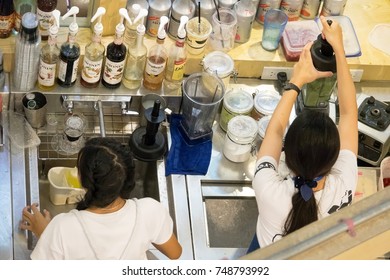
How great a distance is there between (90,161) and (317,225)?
3.45ft

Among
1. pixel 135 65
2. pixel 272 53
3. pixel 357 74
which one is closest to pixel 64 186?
pixel 135 65

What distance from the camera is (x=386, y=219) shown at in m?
0.93

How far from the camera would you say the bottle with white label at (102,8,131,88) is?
8.09 feet

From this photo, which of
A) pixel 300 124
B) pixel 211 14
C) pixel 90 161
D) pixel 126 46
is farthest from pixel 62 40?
pixel 300 124

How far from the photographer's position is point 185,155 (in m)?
2.62

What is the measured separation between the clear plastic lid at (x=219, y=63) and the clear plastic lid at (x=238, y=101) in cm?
8

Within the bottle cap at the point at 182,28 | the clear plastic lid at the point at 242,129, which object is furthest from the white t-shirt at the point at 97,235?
the bottle cap at the point at 182,28

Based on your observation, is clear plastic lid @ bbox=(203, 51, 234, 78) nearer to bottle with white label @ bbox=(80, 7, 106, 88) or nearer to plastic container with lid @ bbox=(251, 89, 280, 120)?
plastic container with lid @ bbox=(251, 89, 280, 120)

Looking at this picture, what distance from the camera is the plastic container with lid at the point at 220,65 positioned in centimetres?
270

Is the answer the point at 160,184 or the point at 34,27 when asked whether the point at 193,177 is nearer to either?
the point at 160,184

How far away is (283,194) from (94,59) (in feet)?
3.02

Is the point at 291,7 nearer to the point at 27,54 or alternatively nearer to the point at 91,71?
the point at 91,71

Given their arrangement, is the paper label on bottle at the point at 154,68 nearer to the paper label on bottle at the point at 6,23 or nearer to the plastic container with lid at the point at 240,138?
the plastic container with lid at the point at 240,138

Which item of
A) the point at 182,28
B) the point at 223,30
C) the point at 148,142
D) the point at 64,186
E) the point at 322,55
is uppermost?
the point at 322,55
